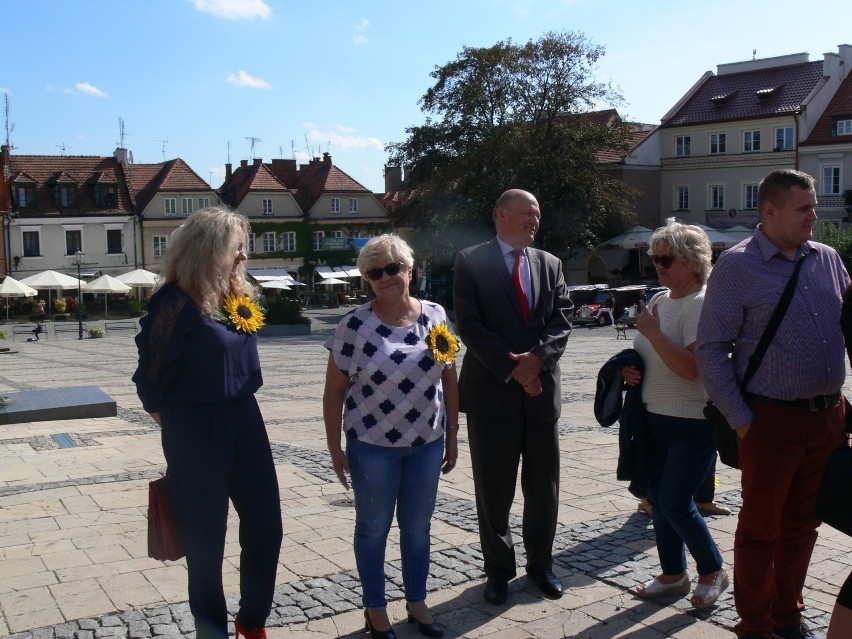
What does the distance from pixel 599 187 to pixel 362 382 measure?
39.9 metres

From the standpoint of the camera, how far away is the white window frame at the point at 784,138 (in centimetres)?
5012

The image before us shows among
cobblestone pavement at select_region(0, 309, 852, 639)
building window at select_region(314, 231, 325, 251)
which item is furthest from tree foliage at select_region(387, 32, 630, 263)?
cobblestone pavement at select_region(0, 309, 852, 639)

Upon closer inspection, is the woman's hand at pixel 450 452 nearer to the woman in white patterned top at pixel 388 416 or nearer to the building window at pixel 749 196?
the woman in white patterned top at pixel 388 416

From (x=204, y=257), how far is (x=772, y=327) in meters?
2.33

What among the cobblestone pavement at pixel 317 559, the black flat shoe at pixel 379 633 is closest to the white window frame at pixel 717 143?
the cobblestone pavement at pixel 317 559

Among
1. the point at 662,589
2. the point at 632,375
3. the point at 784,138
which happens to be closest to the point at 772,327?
the point at 632,375

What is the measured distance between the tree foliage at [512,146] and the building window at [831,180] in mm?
11716

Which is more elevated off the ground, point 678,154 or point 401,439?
point 678,154

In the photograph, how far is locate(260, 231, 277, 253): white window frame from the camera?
6131 cm

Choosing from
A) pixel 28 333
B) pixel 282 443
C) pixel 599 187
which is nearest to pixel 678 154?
pixel 599 187

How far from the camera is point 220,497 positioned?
12.6 ft

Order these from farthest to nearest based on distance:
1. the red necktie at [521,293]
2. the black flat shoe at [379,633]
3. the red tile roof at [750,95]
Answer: the red tile roof at [750,95], the red necktie at [521,293], the black flat shoe at [379,633]

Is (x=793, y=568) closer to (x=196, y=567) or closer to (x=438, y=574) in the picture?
(x=438, y=574)

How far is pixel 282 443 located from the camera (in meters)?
9.41
